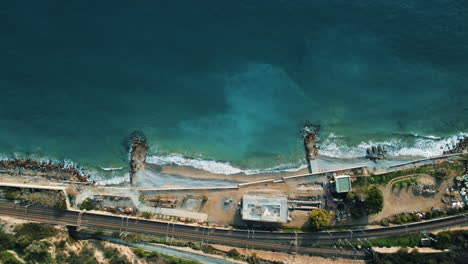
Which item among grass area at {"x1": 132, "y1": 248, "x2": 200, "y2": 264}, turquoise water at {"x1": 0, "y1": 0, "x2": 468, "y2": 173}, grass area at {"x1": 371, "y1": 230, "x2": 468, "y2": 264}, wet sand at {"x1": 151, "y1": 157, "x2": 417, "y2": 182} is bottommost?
grass area at {"x1": 132, "y1": 248, "x2": 200, "y2": 264}

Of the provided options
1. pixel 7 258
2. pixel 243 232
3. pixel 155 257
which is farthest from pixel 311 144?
pixel 7 258

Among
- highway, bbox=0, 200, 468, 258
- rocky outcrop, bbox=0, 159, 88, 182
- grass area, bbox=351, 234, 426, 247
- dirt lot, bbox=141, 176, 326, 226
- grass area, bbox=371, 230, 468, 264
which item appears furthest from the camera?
rocky outcrop, bbox=0, 159, 88, 182

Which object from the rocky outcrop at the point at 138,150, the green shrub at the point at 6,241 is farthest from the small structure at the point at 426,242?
the green shrub at the point at 6,241

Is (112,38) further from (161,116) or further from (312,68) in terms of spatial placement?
(312,68)

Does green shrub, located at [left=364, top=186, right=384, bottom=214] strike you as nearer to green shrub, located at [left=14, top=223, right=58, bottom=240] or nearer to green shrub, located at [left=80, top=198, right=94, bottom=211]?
green shrub, located at [left=80, top=198, right=94, bottom=211]

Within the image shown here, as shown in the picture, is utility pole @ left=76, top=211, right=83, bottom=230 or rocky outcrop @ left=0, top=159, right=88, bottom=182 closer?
utility pole @ left=76, top=211, right=83, bottom=230

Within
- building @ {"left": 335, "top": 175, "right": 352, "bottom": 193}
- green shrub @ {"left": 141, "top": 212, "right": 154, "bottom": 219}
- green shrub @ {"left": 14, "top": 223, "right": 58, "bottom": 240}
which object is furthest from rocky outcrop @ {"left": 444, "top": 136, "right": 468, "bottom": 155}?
green shrub @ {"left": 14, "top": 223, "right": 58, "bottom": 240}
